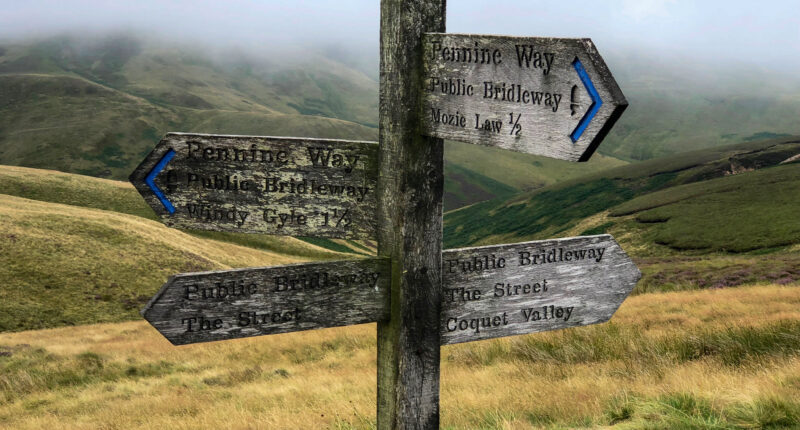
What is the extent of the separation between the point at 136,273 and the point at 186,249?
309 inches

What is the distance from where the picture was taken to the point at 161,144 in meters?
3.26

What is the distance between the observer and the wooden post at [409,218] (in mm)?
3217

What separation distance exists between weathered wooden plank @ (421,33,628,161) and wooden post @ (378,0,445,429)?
4.6 inches

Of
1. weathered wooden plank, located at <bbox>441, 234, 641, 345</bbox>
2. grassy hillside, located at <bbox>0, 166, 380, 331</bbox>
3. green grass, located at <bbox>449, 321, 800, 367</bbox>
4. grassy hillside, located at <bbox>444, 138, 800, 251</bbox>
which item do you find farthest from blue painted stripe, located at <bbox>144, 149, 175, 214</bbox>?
grassy hillside, located at <bbox>444, 138, 800, 251</bbox>

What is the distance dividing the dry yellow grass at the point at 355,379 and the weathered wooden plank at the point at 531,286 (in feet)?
3.87

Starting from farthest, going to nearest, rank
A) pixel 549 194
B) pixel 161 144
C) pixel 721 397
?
pixel 549 194, pixel 721 397, pixel 161 144

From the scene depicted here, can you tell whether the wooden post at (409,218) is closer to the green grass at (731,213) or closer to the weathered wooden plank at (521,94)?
the weathered wooden plank at (521,94)

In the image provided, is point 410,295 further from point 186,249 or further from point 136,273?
point 186,249

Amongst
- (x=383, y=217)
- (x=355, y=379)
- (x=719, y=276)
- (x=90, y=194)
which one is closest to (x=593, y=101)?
(x=383, y=217)

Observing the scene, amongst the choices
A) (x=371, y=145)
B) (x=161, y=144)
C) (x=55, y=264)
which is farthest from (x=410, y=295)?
(x=55, y=264)

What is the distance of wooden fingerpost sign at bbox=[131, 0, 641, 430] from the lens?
312 cm

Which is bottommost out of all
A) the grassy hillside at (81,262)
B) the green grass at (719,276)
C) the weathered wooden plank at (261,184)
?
the grassy hillside at (81,262)

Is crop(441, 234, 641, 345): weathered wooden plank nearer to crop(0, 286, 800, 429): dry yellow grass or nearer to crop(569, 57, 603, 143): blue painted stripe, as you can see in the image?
crop(569, 57, 603, 143): blue painted stripe

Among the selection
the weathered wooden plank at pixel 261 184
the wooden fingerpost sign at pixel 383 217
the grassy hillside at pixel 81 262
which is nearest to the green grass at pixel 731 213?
the grassy hillside at pixel 81 262
